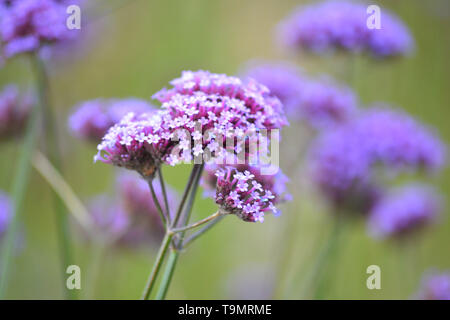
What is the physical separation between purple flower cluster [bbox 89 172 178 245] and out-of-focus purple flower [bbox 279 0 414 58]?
0.83 metres

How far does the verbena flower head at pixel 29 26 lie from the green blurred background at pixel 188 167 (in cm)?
81

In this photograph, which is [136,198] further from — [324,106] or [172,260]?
[324,106]

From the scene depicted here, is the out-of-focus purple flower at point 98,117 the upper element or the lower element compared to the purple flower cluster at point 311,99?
lower

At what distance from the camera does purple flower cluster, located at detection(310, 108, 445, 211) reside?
170 cm

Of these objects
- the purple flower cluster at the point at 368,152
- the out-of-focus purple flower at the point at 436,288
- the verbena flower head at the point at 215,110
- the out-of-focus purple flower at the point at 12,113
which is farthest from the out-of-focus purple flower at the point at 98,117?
the out-of-focus purple flower at the point at 436,288

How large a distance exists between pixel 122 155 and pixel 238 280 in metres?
1.61

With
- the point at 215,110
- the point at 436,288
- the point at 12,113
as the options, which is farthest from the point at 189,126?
the point at 436,288

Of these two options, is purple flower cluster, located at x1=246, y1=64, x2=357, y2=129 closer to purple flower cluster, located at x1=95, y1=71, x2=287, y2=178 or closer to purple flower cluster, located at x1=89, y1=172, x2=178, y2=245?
purple flower cluster, located at x1=89, y1=172, x2=178, y2=245

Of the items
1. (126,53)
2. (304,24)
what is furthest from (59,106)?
(304,24)

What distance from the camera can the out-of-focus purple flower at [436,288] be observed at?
1279mm

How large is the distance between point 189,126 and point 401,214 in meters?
1.46

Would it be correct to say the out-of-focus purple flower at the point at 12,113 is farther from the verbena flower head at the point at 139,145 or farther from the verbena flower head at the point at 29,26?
the verbena flower head at the point at 139,145

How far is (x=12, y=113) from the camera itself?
1.38 metres

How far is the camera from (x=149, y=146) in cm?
87
